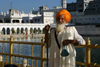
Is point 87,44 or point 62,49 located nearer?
point 62,49

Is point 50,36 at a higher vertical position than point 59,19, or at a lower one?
lower

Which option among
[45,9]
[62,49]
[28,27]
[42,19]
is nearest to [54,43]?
[62,49]

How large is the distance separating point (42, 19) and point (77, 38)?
82.2 meters

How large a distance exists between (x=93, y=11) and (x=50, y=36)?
76.4 m

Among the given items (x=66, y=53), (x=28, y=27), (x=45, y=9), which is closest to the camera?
(x=66, y=53)

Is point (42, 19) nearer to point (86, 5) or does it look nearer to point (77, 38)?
point (86, 5)

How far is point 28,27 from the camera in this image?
6975 cm

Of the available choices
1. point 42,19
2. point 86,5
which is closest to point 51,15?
point 42,19

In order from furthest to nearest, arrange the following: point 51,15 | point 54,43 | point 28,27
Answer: point 51,15 → point 28,27 → point 54,43

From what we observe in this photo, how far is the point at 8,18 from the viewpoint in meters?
86.8

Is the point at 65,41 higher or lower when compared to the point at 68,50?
higher

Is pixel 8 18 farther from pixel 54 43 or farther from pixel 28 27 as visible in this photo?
pixel 54 43

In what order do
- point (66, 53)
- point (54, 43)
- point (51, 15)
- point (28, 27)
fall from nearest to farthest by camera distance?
point (66, 53), point (54, 43), point (28, 27), point (51, 15)

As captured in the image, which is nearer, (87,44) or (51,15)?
(87,44)
